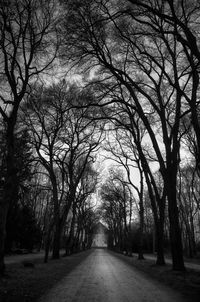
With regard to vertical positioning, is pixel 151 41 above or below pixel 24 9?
above

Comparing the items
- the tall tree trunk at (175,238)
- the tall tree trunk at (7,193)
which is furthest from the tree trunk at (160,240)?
the tall tree trunk at (7,193)

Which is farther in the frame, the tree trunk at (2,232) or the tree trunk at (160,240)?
the tree trunk at (160,240)

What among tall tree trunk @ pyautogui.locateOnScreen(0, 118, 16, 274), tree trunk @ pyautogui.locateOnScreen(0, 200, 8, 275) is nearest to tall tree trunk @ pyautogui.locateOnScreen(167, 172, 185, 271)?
tall tree trunk @ pyautogui.locateOnScreen(0, 118, 16, 274)

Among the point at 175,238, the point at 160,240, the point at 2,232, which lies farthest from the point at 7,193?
the point at 160,240

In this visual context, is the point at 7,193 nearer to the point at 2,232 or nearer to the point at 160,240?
the point at 2,232

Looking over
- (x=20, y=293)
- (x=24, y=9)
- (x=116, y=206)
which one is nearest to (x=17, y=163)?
(x=24, y=9)

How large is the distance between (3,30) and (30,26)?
112cm

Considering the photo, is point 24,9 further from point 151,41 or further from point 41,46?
point 151,41

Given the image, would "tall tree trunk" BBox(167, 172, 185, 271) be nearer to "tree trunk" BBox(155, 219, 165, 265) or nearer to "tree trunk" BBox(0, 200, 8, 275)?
"tree trunk" BBox(155, 219, 165, 265)

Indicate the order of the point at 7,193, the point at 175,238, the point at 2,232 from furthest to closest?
the point at 175,238
the point at 7,193
the point at 2,232

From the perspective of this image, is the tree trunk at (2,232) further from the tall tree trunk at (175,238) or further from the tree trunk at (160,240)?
the tree trunk at (160,240)

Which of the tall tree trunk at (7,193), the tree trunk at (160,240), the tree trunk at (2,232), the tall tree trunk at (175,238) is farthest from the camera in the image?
the tree trunk at (160,240)

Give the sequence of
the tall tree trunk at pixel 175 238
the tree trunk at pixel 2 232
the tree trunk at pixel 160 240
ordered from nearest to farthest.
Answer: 1. the tree trunk at pixel 2 232
2. the tall tree trunk at pixel 175 238
3. the tree trunk at pixel 160 240

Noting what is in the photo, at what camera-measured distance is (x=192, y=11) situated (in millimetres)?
10289
